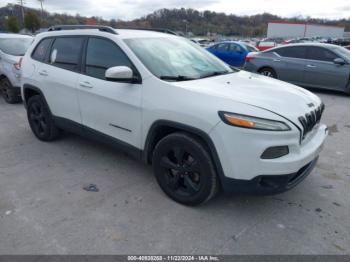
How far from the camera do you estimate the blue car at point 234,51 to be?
1389 centimetres

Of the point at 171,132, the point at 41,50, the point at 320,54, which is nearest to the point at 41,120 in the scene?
the point at 41,50

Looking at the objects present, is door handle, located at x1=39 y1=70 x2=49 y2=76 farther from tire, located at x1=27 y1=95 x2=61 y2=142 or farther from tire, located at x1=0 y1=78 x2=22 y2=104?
tire, located at x1=0 y1=78 x2=22 y2=104

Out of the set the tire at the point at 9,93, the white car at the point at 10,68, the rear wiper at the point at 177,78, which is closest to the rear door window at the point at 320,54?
the rear wiper at the point at 177,78

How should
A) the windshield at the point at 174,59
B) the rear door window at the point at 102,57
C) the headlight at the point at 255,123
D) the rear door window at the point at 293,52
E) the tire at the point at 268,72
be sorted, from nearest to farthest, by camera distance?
1. the headlight at the point at 255,123
2. the windshield at the point at 174,59
3. the rear door window at the point at 102,57
4. the rear door window at the point at 293,52
5. the tire at the point at 268,72

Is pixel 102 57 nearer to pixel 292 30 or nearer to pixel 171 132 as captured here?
pixel 171 132

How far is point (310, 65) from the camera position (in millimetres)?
9008

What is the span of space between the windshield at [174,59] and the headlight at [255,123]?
89cm

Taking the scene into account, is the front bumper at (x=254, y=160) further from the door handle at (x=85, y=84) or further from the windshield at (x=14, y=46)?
the windshield at (x=14, y=46)

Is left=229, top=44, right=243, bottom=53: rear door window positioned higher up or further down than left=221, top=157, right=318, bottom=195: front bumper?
higher up

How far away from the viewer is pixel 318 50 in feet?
29.6

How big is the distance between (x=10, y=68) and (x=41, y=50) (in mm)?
3363

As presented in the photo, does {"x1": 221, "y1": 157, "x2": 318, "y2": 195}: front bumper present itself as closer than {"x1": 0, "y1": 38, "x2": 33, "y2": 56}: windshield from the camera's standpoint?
Yes

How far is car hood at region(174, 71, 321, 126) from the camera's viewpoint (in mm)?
2736

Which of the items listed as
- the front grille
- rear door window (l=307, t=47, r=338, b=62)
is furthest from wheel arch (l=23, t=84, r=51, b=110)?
rear door window (l=307, t=47, r=338, b=62)
